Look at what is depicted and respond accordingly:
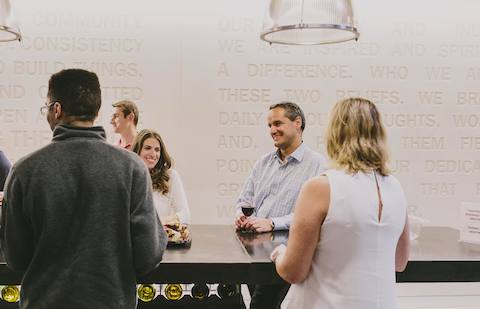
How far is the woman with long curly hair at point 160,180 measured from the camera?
3.28 meters

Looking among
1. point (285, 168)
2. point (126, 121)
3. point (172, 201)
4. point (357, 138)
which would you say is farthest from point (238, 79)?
point (357, 138)

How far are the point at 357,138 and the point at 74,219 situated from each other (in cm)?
95

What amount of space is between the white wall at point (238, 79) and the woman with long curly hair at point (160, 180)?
1542 mm

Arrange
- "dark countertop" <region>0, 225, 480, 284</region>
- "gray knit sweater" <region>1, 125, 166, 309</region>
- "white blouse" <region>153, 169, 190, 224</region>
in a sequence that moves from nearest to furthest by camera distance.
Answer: "gray knit sweater" <region>1, 125, 166, 309</region> < "dark countertop" <region>0, 225, 480, 284</region> < "white blouse" <region>153, 169, 190, 224</region>

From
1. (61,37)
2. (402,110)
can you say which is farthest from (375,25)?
(61,37)

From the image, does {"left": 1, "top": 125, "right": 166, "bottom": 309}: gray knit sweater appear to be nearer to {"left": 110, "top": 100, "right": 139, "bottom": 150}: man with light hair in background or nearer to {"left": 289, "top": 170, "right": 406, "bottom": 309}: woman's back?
{"left": 289, "top": 170, "right": 406, "bottom": 309}: woman's back

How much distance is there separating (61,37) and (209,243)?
117 inches

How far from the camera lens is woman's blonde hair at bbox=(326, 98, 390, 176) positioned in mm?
1791

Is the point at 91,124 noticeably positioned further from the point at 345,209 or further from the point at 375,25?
the point at 375,25

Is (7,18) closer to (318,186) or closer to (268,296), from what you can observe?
(318,186)

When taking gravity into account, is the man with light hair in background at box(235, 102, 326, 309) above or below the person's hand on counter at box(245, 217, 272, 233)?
above

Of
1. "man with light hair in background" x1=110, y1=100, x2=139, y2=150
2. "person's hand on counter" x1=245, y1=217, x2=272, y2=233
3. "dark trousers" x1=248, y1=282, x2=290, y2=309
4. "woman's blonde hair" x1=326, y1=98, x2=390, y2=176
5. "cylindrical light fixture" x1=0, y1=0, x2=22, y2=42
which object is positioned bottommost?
"dark trousers" x1=248, y1=282, x2=290, y2=309

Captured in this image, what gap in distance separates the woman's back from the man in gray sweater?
0.59 m

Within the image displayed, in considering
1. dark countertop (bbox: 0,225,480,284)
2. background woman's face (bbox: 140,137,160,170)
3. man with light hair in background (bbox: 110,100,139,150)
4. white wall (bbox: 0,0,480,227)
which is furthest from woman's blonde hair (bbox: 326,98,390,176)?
white wall (bbox: 0,0,480,227)
